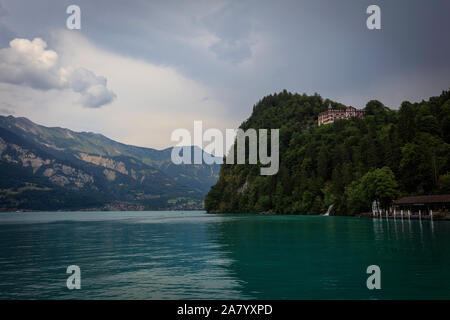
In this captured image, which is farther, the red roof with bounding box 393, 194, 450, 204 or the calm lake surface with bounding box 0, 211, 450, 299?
the red roof with bounding box 393, 194, 450, 204

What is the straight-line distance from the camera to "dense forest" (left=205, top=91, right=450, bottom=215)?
330 ft

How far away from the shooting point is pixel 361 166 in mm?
123312

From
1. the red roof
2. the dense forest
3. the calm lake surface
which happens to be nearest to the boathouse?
the red roof

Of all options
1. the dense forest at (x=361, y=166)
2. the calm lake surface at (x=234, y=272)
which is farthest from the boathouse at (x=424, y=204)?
the calm lake surface at (x=234, y=272)

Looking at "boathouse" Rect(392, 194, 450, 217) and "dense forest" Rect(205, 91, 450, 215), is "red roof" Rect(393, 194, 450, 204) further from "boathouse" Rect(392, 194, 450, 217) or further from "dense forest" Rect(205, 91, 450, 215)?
"dense forest" Rect(205, 91, 450, 215)

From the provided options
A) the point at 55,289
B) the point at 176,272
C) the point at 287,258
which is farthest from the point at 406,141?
the point at 55,289

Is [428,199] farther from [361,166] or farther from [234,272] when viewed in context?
[234,272]

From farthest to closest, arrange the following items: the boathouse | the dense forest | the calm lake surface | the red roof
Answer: the dense forest < the boathouse < the red roof < the calm lake surface

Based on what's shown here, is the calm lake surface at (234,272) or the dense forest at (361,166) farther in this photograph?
the dense forest at (361,166)

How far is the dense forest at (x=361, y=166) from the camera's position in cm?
10046

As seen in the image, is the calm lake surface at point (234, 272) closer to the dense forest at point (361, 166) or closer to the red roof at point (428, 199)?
the red roof at point (428, 199)

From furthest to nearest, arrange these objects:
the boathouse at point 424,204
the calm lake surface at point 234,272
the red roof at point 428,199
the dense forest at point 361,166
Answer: the dense forest at point 361,166
the boathouse at point 424,204
the red roof at point 428,199
the calm lake surface at point 234,272

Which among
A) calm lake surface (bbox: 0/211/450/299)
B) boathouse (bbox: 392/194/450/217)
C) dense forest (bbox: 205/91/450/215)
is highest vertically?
dense forest (bbox: 205/91/450/215)
